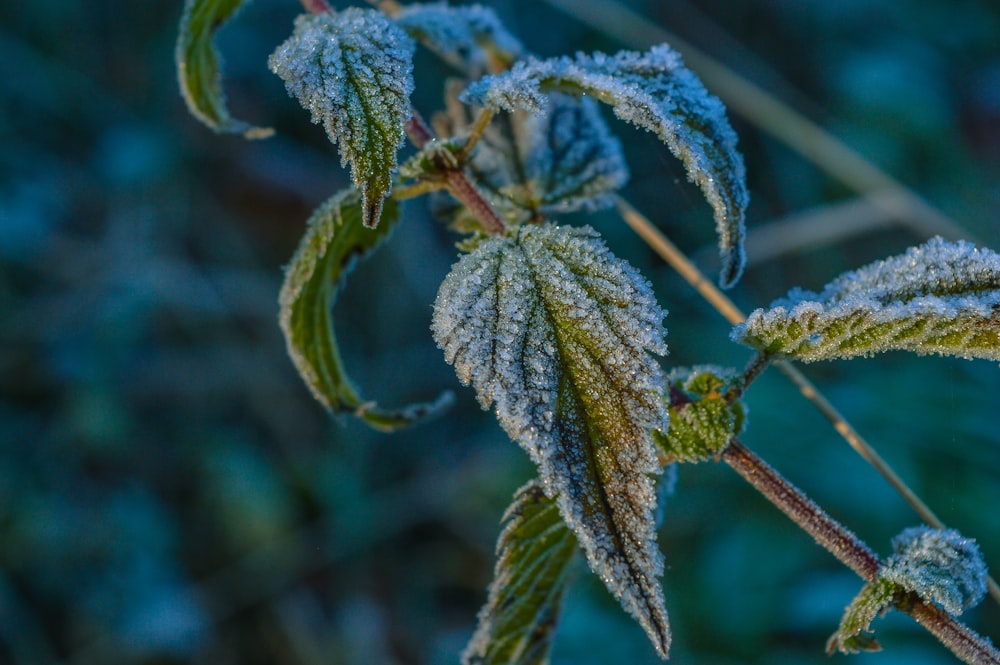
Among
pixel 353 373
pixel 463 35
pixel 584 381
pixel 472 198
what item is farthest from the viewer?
pixel 353 373

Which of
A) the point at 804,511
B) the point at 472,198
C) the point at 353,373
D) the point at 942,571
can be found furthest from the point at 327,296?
the point at 353,373

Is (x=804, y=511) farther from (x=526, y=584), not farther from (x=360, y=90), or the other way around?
(x=360, y=90)

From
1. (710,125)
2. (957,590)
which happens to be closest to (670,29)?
(710,125)

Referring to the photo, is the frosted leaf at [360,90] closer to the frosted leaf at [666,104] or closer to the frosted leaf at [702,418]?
the frosted leaf at [666,104]

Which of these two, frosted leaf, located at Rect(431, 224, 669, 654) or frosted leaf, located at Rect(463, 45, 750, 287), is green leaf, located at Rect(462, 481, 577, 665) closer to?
frosted leaf, located at Rect(431, 224, 669, 654)

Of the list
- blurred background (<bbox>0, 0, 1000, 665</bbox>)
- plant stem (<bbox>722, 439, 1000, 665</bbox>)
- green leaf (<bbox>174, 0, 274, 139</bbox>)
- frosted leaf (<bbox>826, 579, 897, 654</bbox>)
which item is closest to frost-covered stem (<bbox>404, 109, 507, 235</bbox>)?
green leaf (<bbox>174, 0, 274, 139</bbox>)

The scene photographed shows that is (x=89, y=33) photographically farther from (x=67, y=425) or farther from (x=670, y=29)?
(x=670, y=29)
